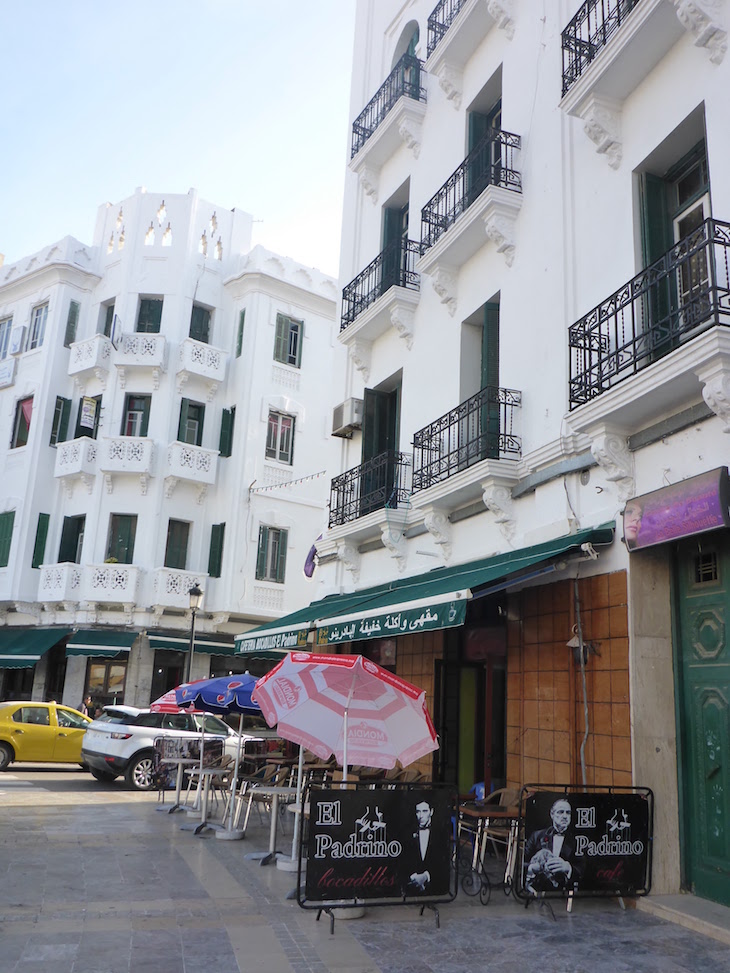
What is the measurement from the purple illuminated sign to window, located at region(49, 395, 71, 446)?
23335 mm

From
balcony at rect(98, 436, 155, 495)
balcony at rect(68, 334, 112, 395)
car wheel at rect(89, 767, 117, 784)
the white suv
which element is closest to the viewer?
the white suv

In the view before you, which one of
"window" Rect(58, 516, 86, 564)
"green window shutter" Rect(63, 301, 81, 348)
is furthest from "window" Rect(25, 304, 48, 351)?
"window" Rect(58, 516, 86, 564)

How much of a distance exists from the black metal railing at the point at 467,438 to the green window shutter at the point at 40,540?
17.8 meters

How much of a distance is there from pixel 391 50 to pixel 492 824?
14698 mm

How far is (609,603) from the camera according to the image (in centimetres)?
841

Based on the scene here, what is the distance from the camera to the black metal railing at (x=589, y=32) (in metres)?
9.16

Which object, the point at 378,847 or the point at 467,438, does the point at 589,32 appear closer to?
the point at 467,438

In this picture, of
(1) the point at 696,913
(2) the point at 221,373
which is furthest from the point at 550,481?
(2) the point at 221,373

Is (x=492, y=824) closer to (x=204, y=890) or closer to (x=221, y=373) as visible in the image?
(x=204, y=890)

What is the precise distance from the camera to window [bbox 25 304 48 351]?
29.0 metres

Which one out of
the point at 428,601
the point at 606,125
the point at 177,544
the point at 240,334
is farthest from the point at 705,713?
the point at 240,334

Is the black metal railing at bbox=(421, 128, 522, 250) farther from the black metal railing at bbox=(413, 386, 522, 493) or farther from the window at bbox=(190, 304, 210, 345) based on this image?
the window at bbox=(190, 304, 210, 345)

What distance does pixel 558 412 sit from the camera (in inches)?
383

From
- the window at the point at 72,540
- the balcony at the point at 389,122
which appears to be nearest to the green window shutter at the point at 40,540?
the window at the point at 72,540
